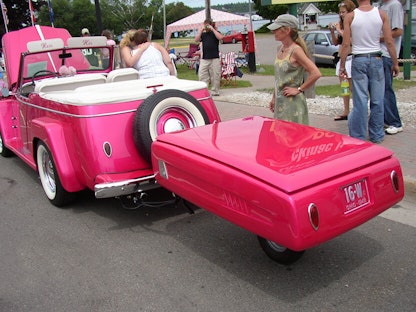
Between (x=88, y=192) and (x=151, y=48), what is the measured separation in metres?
2.03

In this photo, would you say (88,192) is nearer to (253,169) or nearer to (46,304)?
(46,304)

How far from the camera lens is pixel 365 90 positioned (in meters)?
5.59

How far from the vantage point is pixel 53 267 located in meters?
3.51

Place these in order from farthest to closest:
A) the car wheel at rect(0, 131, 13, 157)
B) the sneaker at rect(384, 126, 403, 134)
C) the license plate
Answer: the car wheel at rect(0, 131, 13, 157), the sneaker at rect(384, 126, 403, 134), the license plate

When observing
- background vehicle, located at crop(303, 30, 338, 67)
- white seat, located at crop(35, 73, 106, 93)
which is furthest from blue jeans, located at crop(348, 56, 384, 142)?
background vehicle, located at crop(303, 30, 338, 67)

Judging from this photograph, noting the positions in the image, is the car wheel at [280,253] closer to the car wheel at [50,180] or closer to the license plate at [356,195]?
the license plate at [356,195]

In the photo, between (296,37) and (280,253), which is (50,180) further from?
(296,37)

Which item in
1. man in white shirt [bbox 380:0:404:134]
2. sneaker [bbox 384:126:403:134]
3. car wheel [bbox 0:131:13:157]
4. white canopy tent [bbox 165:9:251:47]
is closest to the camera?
man in white shirt [bbox 380:0:404:134]

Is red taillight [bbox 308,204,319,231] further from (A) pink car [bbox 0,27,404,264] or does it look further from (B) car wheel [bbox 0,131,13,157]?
(B) car wheel [bbox 0,131,13,157]

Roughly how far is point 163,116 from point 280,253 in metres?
1.65

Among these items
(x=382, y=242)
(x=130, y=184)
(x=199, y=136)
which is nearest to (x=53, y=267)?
(x=130, y=184)

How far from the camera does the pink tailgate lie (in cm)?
251

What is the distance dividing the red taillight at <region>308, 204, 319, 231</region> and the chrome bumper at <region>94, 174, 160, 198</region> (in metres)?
1.82

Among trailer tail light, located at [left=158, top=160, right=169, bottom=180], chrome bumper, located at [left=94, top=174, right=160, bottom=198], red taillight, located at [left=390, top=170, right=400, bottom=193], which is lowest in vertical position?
chrome bumper, located at [left=94, top=174, right=160, bottom=198]
